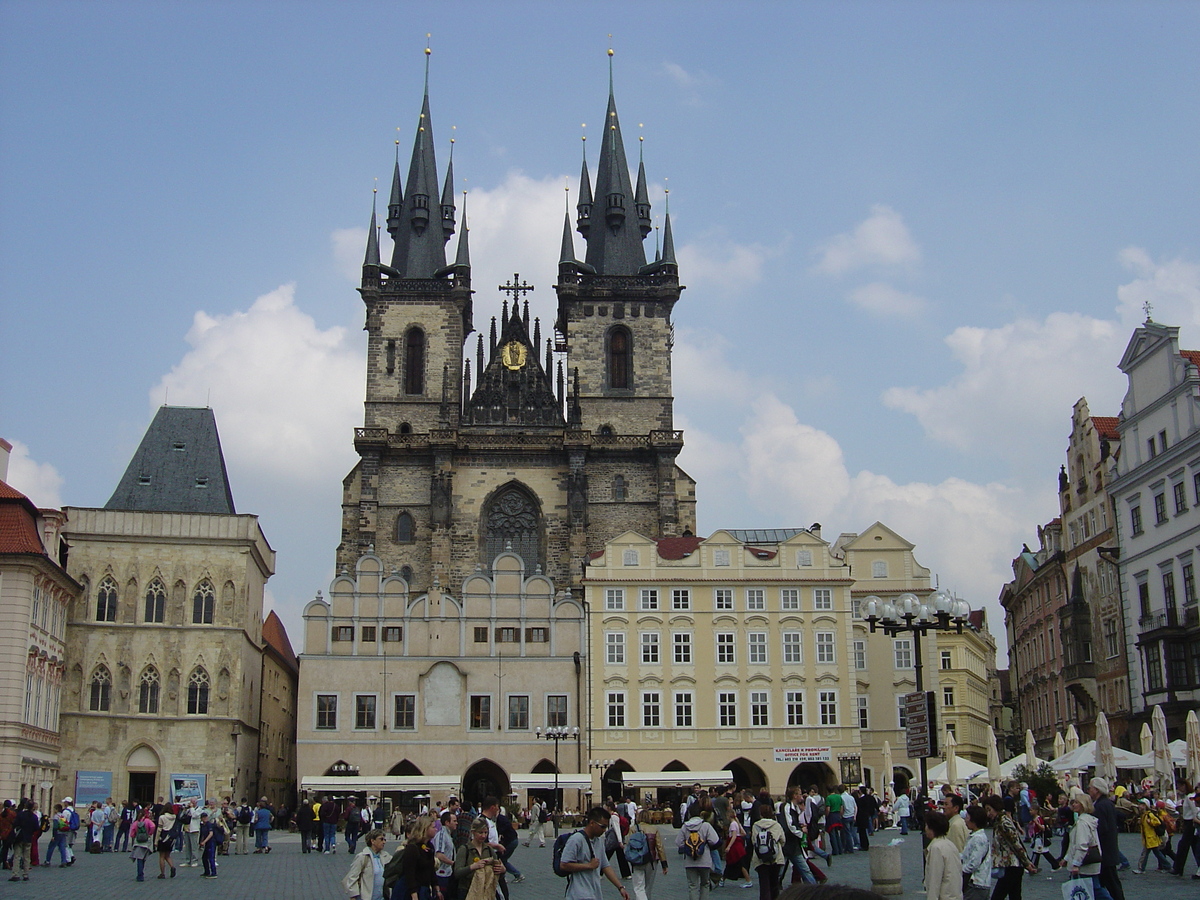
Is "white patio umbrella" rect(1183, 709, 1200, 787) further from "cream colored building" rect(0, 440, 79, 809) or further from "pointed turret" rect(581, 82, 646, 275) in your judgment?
"pointed turret" rect(581, 82, 646, 275)

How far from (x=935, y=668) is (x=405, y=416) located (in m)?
28.8

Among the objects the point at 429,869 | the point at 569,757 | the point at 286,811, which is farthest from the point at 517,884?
the point at 286,811

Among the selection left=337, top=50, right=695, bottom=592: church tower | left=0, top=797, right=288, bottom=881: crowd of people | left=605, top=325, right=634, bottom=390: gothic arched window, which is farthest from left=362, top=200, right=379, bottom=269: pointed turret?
left=0, top=797, right=288, bottom=881: crowd of people

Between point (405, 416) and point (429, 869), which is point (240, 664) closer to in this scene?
point (405, 416)

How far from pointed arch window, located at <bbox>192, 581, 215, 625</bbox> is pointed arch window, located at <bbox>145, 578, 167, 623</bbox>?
1065 millimetres

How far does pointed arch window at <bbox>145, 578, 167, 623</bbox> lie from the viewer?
50781 millimetres

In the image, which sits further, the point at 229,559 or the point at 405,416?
the point at 405,416

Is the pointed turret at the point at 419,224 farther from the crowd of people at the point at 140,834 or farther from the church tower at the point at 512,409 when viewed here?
the crowd of people at the point at 140,834

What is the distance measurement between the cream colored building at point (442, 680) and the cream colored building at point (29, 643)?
8.76m

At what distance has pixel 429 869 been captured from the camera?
1355 cm

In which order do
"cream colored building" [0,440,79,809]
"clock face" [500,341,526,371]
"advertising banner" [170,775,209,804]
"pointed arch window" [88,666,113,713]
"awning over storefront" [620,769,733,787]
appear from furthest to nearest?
"clock face" [500,341,526,371], "pointed arch window" [88,666,113,713], "advertising banner" [170,775,209,804], "awning over storefront" [620,769,733,787], "cream colored building" [0,440,79,809]

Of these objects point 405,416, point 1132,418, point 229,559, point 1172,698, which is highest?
point 405,416

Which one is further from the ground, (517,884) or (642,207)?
(642,207)

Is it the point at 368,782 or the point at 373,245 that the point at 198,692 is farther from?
the point at 373,245
